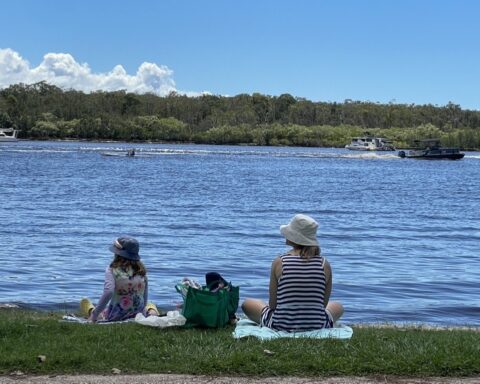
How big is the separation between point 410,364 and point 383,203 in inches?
1746

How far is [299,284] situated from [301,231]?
0.59 metres

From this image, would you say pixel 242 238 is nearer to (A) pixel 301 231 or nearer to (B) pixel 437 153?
(A) pixel 301 231

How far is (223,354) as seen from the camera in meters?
8.54

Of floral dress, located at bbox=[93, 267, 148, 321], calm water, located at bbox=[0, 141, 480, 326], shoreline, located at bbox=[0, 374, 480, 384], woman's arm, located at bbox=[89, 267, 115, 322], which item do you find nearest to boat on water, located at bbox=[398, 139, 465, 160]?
calm water, located at bbox=[0, 141, 480, 326]

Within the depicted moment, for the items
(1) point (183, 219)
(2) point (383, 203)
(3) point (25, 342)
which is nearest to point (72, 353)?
(3) point (25, 342)

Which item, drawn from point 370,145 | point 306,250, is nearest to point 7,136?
point 370,145

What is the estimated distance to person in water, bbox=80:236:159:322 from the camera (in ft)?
35.1

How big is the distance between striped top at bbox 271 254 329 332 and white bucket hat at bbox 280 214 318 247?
18 centimetres

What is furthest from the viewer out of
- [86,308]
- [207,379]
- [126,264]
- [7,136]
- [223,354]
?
[7,136]

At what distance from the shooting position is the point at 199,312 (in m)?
10.1

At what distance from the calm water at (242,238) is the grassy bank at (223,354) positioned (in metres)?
6.26

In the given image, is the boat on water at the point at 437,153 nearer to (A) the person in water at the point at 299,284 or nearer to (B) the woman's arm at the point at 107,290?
(B) the woman's arm at the point at 107,290

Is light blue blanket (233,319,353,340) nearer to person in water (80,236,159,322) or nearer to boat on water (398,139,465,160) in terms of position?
person in water (80,236,159,322)

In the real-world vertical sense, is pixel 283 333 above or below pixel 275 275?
below
